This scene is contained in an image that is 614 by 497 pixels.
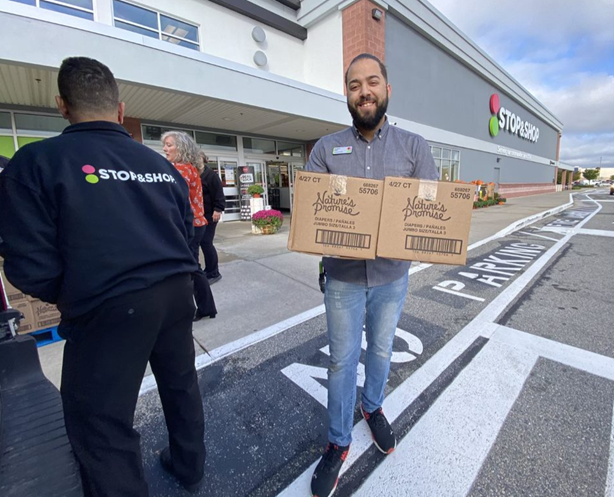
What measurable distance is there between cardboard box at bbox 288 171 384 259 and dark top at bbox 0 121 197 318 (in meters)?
0.61

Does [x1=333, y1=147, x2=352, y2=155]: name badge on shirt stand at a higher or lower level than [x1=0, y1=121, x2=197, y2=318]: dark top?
higher

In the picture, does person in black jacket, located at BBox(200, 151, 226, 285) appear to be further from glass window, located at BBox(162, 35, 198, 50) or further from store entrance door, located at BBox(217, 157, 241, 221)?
glass window, located at BBox(162, 35, 198, 50)

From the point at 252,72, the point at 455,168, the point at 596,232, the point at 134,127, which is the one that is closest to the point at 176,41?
the point at 134,127

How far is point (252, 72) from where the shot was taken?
758 cm

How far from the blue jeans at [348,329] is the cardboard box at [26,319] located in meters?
2.84

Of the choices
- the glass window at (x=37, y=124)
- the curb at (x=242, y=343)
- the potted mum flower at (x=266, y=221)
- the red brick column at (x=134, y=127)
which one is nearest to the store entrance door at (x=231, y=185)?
the red brick column at (x=134, y=127)

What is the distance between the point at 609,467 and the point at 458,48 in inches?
748

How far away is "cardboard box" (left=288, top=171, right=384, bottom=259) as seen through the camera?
1364mm

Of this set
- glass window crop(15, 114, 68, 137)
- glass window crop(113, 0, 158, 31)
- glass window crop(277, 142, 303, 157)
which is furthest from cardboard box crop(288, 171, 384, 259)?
glass window crop(277, 142, 303, 157)

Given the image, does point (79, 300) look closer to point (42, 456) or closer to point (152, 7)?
point (42, 456)

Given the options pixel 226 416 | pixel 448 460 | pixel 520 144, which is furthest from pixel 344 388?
pixel 520 144

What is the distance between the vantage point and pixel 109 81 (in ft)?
4.25

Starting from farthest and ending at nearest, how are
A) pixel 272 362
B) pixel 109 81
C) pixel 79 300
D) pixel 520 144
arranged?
pixel 520 144, pixel 272 362, pixel 109 81, pixel 79 300

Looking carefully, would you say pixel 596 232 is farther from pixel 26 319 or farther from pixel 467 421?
pixel 26 319
